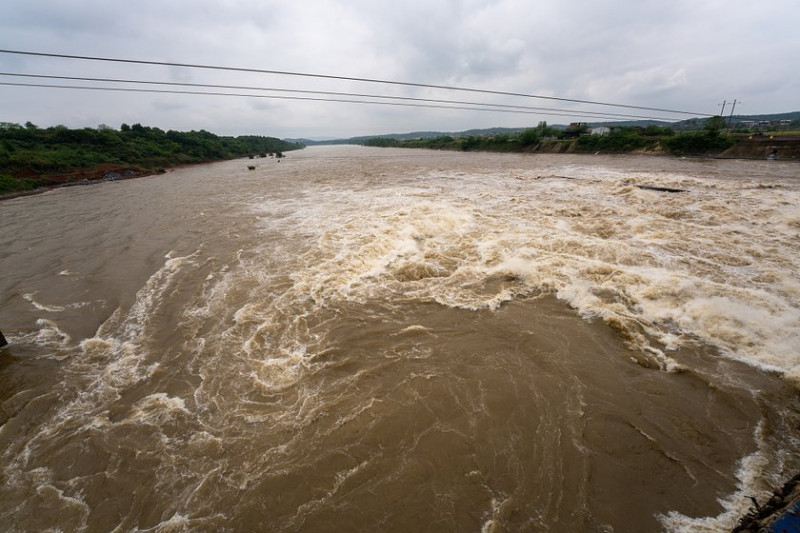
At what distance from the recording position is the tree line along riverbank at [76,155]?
25.4 m

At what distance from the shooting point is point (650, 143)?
129ft

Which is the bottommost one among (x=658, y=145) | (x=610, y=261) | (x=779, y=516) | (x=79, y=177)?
(x=610, y=261)

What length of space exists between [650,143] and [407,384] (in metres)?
49.9

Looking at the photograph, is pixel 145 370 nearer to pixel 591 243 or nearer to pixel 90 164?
pixel 591 243

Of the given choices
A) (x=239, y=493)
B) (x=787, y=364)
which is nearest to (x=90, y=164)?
(x=239, y=493)

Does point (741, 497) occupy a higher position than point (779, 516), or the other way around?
point (779, 516)

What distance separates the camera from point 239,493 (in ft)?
10.3

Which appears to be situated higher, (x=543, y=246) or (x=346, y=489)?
(x=543, y=246)

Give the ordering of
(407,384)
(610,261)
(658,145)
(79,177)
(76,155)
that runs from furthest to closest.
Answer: (658,145) < (76,155) < (79,177) < (610,261) < (407,384)

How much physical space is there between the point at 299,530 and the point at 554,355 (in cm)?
404

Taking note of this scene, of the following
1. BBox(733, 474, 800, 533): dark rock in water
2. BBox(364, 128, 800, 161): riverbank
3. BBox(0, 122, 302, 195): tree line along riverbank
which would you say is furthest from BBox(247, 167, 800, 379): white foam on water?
BBox(0, 122, 302, 195): tree line along riverbank

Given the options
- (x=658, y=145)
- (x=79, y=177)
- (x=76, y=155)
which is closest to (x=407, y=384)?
(x=79, y=177)

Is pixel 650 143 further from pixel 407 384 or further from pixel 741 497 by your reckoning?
pixel 407 384

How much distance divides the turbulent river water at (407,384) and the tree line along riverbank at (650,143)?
30.9 meters
